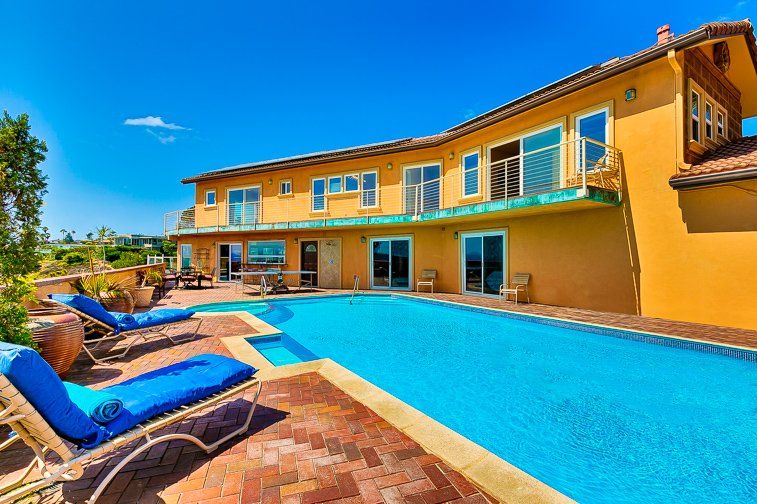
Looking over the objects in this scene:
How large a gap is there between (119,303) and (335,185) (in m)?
11.7

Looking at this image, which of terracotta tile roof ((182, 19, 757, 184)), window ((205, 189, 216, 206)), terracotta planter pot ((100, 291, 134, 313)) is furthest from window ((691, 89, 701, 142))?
window ((205, 189, 216, 206))

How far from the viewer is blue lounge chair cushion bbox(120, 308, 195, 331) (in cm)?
573

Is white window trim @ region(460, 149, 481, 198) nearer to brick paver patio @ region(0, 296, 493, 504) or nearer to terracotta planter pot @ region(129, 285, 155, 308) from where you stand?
brick paver patio @ region(0, 296, 493, 504)

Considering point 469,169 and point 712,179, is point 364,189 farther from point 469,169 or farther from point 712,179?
point 712,179

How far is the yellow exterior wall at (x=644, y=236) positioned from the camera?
7.88m

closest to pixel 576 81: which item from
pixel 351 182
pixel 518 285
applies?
pixel 518 285

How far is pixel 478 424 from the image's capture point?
4000 mm

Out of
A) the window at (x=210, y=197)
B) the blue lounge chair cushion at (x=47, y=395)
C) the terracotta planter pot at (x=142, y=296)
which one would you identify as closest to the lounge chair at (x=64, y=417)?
the blue lounge chair cushion at (x=47, y=395)

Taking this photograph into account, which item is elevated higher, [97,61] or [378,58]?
[378,58]

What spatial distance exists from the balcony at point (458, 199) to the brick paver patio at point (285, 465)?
8715 millimetres

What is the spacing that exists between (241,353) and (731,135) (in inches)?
652

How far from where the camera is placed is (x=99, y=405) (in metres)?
2.20

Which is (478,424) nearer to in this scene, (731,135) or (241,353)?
(241,353)

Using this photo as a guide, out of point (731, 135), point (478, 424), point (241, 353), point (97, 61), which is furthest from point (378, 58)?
point (478, 424)
